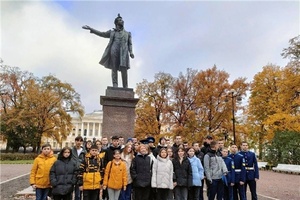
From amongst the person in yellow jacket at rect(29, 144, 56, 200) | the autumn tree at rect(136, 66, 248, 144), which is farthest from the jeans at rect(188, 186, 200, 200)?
the autumn tree at rect(136, 66, 248, 144)

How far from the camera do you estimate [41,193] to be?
586cm

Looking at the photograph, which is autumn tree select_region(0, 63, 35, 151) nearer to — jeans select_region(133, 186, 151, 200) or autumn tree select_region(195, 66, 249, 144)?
autumn tree select_region(195, 66, 249, 144)

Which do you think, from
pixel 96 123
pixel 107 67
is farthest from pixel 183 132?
pixel 96 123

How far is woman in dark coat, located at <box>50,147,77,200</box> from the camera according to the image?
5586 mm

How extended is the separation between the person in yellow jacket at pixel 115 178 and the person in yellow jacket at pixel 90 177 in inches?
7.1

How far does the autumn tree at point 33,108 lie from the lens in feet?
118

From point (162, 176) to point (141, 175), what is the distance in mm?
482

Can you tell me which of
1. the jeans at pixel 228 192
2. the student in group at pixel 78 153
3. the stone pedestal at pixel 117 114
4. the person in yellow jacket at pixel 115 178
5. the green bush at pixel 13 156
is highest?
the stone pedestal at pixel 117 114

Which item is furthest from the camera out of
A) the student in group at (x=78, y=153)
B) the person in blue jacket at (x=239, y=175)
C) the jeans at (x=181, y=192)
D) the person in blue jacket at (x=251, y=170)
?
the person in blue jacket at (x=251, y=170)

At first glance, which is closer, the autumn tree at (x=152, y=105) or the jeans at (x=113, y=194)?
the jeans at (x=113, y=194)

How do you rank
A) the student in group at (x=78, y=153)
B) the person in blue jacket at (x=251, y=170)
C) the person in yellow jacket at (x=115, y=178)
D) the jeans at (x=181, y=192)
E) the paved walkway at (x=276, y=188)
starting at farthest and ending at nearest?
1. the paved walkway at (x=276, y=188)
2. the person in blue jacket at (x=251, y=170)
3. the jeans at (x=181, y=192)
4. the student in group at (x=78, y=153)
5. the person in yellow jacket at (x=115, y=178)

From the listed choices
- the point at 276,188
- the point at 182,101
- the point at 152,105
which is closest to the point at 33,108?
the point at 152,105

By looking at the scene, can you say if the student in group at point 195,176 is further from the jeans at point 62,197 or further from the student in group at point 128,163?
the jeans at point 62,197

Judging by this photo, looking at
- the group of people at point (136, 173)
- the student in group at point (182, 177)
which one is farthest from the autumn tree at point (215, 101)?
the student in group at point (182, 177)
